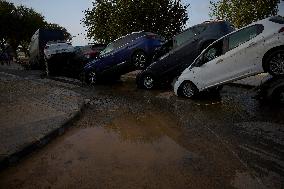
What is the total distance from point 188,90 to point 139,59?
3.65m

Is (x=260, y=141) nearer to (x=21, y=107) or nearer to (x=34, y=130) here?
(x=34, y=130)

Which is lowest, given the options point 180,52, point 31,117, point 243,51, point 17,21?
point 31,117

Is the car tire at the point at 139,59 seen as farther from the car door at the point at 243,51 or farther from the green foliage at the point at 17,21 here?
the green foliage at the point at 17,21

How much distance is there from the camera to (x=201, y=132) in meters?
6.55

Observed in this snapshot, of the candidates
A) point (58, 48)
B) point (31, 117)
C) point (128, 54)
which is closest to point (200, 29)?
point (128, 54)

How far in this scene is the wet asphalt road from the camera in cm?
436

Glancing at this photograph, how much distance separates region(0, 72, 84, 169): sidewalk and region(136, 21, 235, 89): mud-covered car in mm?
2970

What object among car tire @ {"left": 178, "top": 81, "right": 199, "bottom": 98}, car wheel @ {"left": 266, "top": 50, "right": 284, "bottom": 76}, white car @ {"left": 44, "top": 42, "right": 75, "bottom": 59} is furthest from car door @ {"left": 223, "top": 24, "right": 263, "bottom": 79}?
white car @ {"left": 44, "top": 42, "right": 75, "bottom": 59}

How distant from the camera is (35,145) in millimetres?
6008

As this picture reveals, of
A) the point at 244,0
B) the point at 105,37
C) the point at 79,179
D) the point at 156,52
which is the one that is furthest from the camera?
the point at 244,0

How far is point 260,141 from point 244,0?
109 feet

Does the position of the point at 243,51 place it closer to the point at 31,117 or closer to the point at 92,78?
the point at 31,117

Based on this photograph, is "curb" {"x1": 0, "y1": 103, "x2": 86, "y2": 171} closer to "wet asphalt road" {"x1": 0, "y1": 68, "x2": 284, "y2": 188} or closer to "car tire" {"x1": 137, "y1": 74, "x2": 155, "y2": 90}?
"wet asphalt road" {"x1": 0, "y1": 68, "x2": 284, "y2": 188}

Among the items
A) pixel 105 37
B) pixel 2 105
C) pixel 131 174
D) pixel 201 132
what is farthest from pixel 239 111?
pixel 105 37
